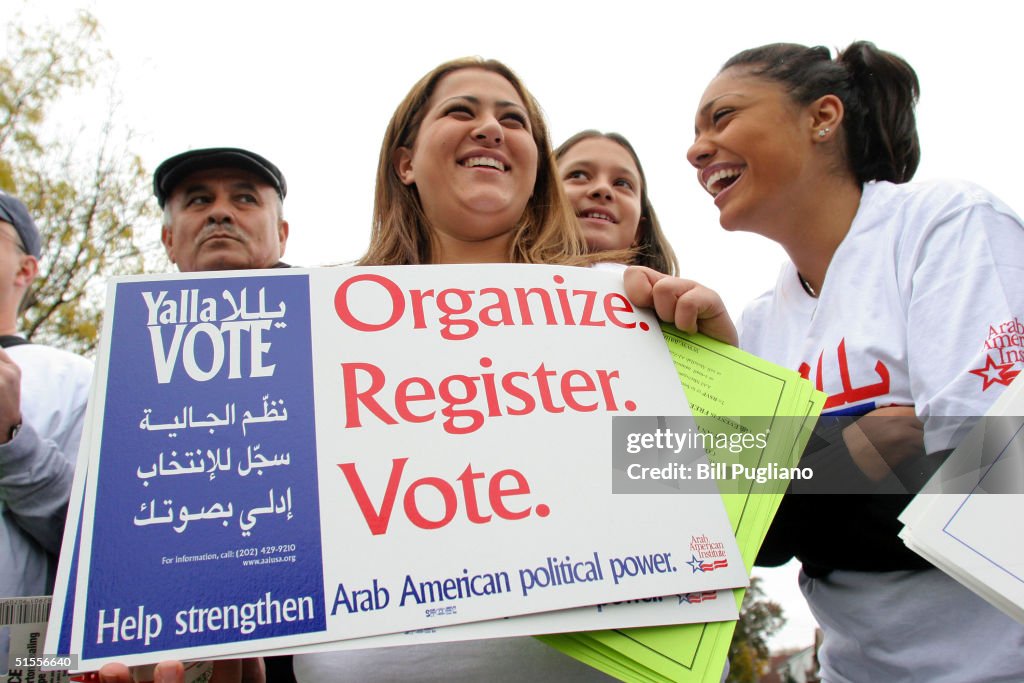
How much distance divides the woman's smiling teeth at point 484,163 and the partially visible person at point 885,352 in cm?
57

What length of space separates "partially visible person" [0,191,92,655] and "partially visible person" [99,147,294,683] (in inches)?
23.4

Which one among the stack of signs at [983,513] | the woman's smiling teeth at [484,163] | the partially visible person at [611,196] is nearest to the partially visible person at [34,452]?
the woman's smiling teeth at [484,163]

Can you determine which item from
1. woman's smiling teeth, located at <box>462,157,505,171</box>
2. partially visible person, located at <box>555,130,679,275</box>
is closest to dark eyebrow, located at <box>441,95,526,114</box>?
woman's smiling teeth, located at <box>462,157,505,171</box>

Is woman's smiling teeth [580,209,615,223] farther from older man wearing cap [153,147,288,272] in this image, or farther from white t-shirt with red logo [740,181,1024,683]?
white t-shirt with red logo [740,181,1024,683]

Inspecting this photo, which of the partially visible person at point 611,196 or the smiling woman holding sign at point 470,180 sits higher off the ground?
the partially visible person at point 611,196

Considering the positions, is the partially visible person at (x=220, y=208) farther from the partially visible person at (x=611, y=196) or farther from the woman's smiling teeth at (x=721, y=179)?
the woman's smiling teeth at (x=721, y=179)

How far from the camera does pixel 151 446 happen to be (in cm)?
132

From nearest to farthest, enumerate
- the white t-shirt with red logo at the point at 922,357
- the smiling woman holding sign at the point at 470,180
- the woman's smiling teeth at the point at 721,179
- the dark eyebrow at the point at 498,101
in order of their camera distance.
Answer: the white t-shirt with red logo at the point at 922,357 < the smiling woman holding sign at the point at 470,180 < the dark eyebrow at the point at 498,101 < the woman's smiling teeth at the point at 721,179

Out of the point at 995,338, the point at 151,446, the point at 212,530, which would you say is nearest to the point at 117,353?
the point at 151,446

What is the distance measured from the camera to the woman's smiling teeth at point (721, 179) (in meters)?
2.67

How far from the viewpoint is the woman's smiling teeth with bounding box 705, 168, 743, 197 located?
2.67 m

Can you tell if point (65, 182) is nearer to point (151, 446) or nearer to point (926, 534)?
point (151, 446)

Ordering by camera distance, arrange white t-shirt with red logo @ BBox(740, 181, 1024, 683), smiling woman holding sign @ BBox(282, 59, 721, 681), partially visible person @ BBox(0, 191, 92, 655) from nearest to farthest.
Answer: white t-shirt with red logo @ BBox(740, 181, 1024, 683), partially visible person @ BBox(0, 191, 92, 655), smiling woman holding sign @ BBox(282, 59, 721, 681)

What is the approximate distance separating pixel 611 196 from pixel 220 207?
1543mm
